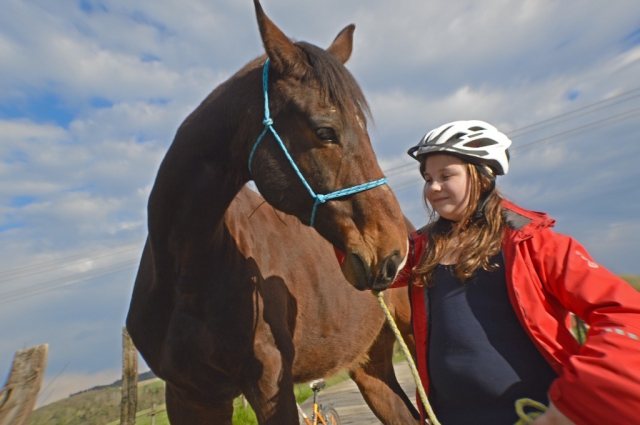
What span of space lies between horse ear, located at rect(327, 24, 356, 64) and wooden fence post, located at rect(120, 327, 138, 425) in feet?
15.7

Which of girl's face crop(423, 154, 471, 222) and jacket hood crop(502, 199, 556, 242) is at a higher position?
girl's face crop(423, 154, 471, 222)

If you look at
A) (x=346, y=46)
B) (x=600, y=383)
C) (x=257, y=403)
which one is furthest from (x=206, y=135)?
(x=600, y=383)

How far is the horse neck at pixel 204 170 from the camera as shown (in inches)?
99.9

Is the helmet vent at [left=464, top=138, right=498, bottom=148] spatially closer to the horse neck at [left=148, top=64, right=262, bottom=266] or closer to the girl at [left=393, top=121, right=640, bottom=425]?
the girl at [left=393, top=121, right=640, bottom=425]

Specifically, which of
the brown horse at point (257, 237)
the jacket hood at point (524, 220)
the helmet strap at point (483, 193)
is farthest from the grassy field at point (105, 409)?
the jacket hood at point (524, 220)

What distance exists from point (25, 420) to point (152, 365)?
5.57ft

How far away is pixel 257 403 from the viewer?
8.34ft

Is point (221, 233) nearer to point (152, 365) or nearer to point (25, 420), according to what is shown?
point (152, 365)

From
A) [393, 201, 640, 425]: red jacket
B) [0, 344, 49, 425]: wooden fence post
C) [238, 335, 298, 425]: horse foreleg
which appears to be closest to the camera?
[393, 201, 640, 425]: red jacket

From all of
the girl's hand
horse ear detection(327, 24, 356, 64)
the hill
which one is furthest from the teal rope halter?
the hill

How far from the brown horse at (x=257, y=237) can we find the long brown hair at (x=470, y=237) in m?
0.13

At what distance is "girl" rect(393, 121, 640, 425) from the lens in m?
1.17

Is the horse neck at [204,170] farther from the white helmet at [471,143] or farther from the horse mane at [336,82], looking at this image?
the white helmet at [471,143]

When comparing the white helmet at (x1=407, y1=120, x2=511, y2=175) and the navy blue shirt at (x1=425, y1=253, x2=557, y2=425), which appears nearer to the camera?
the navy blue shirt at (x1=425, y1=253, x2=557, y2=425)
